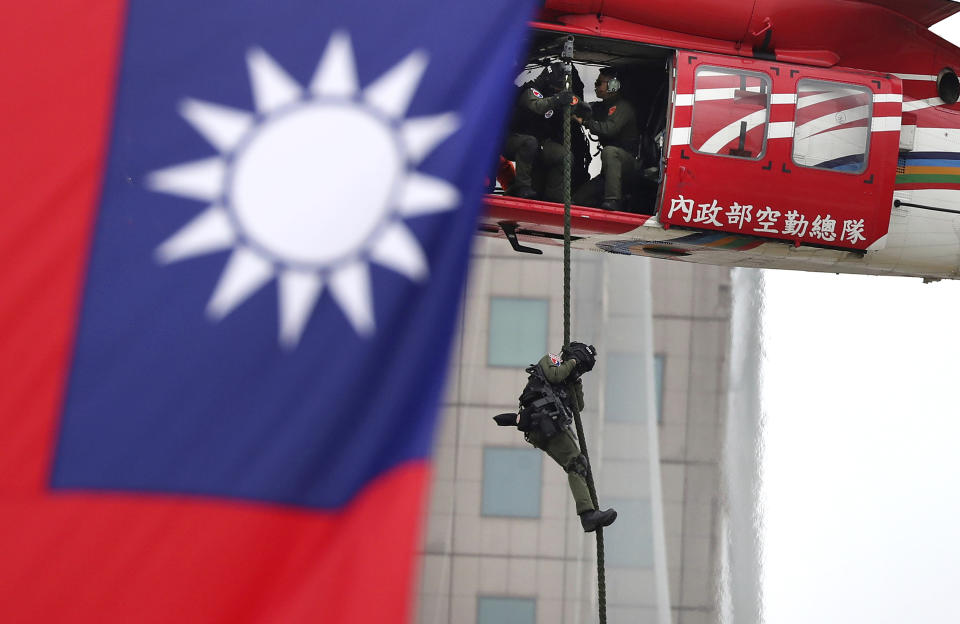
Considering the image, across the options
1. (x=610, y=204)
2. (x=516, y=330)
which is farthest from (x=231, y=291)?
(x=516, y=330)

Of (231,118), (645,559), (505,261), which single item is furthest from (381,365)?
(505,261)

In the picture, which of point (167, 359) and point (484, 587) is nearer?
point (167, 359)

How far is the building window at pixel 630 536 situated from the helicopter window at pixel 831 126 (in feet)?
43.9

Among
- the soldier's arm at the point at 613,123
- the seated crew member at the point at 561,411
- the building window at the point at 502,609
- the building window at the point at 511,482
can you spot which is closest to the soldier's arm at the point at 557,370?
the seated crew member at the point at 561,411

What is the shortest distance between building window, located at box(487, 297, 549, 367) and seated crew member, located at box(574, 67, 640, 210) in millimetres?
13538

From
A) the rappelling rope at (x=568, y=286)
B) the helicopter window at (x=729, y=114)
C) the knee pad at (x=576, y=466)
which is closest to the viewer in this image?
the rappelling rope at (x=568, y=286)

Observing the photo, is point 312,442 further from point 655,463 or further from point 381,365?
point 655,463

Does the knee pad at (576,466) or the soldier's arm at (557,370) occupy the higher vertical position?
the soldier's arm at (557,370)

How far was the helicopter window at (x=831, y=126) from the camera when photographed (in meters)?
10.4

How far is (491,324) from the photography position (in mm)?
24797

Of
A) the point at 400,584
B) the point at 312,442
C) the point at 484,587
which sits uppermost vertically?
the point at 312,442

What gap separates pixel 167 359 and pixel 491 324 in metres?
19.5

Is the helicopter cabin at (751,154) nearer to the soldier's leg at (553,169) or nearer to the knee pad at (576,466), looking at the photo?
the soldier's leg at (553,169)

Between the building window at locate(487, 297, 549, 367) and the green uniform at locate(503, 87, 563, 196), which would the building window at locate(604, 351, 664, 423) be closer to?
the building window at locate(487, 297, 549, 367)
